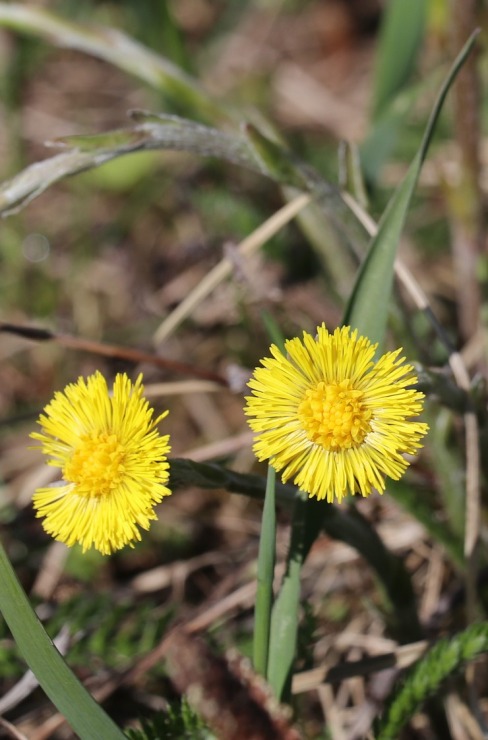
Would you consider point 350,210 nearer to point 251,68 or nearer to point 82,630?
point 82,630

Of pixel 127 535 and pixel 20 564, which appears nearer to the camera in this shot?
pixel 127 535

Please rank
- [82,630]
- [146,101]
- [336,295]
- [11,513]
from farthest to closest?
[146,101] → [336,295] → [11,513] → [82,630]

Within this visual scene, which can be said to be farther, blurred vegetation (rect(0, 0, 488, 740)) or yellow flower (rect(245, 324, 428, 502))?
blurred vegetation (rect(0, 0, 488, 740))

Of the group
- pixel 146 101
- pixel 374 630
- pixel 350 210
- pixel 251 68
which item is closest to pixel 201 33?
pixel 251 68

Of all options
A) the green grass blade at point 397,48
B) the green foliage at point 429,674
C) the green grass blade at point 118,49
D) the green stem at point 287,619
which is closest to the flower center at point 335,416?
the green stem at point 287,619

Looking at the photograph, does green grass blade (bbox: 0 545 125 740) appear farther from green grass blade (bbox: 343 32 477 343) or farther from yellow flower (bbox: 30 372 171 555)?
green grass blade (bbox: 343 32 477 343)

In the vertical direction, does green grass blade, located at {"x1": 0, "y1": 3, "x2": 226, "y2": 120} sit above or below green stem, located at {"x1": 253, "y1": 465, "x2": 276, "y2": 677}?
above

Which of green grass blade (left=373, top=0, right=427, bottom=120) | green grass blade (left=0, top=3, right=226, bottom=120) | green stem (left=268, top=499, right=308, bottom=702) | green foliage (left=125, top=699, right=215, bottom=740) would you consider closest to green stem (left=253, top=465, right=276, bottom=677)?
green stem (left=268, top=499, right=308, bottom=702)

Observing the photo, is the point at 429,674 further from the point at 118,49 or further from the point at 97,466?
the point at 118,49
